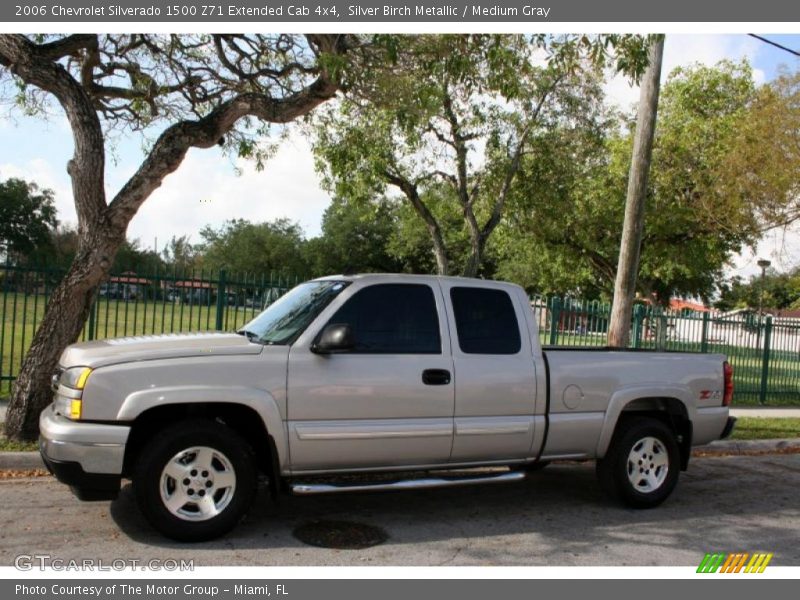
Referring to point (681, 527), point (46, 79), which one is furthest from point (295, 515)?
point (46, 79)

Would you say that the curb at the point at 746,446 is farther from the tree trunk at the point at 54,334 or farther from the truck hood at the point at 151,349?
the tree trunk at the point at 54,334

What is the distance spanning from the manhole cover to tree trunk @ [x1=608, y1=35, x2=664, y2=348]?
5.83m

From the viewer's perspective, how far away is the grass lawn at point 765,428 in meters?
11.2

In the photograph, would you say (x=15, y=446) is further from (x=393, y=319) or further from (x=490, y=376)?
(x=490, y=376)

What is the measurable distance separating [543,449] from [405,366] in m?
1.48

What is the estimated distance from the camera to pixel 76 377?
5113 mm

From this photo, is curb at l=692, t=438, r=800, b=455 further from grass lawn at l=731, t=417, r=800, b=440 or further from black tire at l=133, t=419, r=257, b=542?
black tire at l=133, t=419, r=257, b=542

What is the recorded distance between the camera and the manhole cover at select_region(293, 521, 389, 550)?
17.8 ft

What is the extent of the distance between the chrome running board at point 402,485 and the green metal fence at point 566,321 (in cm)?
522

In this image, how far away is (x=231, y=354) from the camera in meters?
5.37

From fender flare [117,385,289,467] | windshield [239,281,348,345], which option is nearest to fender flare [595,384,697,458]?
windshield [239,281,348,345]

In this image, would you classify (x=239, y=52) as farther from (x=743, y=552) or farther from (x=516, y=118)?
(x=743, y=552)

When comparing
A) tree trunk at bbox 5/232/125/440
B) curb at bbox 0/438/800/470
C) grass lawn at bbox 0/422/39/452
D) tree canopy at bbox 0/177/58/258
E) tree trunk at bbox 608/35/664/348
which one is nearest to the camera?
grass lawn at bbox 0/422/39/452

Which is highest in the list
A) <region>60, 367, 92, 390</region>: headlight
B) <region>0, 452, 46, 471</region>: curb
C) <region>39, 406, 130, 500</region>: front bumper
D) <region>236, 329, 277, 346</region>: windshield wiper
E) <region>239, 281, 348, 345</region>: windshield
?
<region>239, 281, 348, 345</region>: windshield
